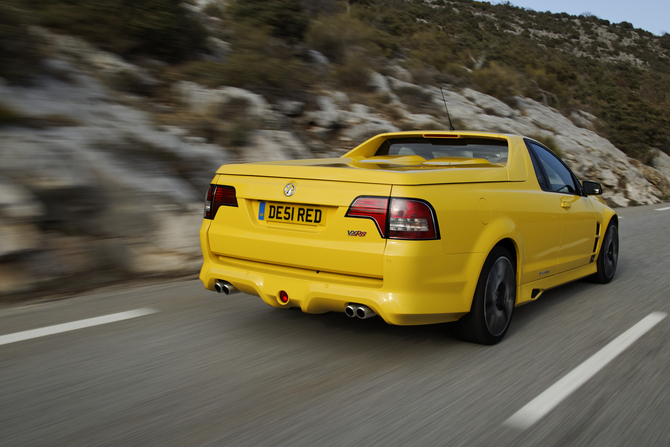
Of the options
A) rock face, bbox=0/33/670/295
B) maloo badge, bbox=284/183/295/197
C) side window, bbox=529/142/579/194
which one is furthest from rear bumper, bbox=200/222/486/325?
rock face, bbox=0/33/670/295

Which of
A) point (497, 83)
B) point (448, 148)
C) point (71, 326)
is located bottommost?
point (71, 326)

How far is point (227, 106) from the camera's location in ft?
33.8

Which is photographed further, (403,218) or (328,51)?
(328,51)

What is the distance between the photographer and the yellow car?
140 inches

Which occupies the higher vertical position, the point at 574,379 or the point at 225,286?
the point at 225,286

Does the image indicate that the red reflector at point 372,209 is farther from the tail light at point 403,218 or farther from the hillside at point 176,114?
the hillside at point 176,114

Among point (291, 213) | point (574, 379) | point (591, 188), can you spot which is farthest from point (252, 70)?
point (574, 379)

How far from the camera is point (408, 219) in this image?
11.6ft

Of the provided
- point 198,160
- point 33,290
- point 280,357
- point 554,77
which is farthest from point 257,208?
point 554,77

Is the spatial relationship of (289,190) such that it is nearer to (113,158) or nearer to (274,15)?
(113,158)

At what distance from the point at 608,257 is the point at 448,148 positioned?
2.46 m

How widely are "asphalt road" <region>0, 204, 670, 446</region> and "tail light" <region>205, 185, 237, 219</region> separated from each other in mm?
861

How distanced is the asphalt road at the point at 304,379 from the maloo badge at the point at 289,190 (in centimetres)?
102

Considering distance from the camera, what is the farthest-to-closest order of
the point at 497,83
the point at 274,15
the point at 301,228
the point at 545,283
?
the point at 497,83 → the point at 274,15 → the point at 545,283 → the point at 301,228
